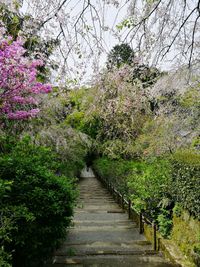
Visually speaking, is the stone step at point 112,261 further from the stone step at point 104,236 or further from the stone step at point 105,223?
the stone step at point 105,223

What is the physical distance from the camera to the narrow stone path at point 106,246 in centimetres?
475

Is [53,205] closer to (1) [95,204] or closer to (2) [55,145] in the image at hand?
(1) [95,204]

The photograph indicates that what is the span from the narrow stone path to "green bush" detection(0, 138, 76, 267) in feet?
2.08

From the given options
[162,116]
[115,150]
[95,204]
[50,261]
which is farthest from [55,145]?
[50,261]

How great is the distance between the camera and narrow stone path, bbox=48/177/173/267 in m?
4.75

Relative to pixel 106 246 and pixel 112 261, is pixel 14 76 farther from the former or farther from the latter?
pixel 112 261

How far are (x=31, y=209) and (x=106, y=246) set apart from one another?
226 cm

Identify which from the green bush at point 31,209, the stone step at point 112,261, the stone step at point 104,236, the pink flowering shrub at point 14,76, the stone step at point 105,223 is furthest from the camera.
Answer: the stone step at point 105,223

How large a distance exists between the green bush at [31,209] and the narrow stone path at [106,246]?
2.08 ft

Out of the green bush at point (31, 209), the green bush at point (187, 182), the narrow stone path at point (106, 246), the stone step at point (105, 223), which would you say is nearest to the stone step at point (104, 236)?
the narrow stone path at point (106, 246)

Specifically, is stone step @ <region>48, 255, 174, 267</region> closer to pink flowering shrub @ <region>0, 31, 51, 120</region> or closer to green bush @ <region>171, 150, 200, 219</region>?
green bush @ <region>171, 150, 200, 219</region>

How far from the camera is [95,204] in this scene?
1145 cm

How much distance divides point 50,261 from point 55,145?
26.6 feet

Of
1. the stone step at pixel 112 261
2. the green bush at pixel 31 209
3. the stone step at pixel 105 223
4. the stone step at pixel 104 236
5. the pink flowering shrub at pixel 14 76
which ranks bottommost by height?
the stone step at pixel 112 261
